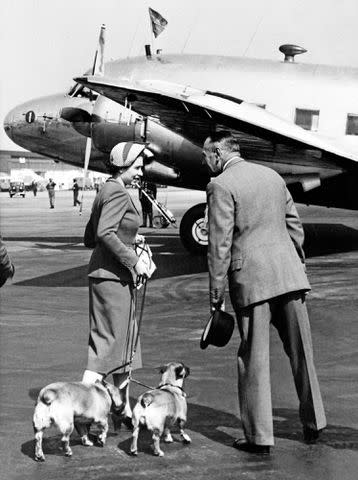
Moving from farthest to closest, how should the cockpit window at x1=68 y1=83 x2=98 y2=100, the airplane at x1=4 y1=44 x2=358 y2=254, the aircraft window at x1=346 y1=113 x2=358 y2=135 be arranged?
the cockpit window at x1=68 y1=83 x2=98 y2=100 → the aircraft window at x1=346 y1=113 x2=358 y2=135 → the airplane at x1=4 y1=44 x2=358 y2=254

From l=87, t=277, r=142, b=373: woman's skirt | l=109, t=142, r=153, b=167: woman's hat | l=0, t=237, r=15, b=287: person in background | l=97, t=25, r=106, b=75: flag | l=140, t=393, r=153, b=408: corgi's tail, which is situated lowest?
l=140, t=393, r=153, b=408: corgi's tail

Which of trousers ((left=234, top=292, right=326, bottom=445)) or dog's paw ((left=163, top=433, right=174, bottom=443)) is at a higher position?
trousers ((left=234, top=292, right=326, bottom=445))

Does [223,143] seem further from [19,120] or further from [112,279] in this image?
[19,120]

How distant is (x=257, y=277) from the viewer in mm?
5625

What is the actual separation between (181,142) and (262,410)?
1210cm

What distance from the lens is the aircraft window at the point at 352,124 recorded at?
18203 mm

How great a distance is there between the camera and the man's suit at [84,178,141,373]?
6.02 m

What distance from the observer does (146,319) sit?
10.6m

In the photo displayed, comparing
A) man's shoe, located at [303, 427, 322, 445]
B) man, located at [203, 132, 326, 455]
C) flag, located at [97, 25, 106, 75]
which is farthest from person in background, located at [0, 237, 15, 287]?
flag, located at [97, 25, 106, 75]

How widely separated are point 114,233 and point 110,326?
671 millimetres

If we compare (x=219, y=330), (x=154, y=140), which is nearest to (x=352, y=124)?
(x=154, y=140)

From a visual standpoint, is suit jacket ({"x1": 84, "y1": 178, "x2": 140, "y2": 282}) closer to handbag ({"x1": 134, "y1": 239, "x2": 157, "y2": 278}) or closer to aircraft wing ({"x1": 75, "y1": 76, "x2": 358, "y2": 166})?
handbag ({"x1": 134, "y1": 239, "x2": 157, "y2": 278})

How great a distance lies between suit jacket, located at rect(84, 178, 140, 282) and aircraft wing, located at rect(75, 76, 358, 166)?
727 centimetres

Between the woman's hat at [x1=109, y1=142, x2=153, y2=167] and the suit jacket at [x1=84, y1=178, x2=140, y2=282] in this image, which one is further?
the woman's hat at [x1=109, y1=142, x2=153, y2=167]
